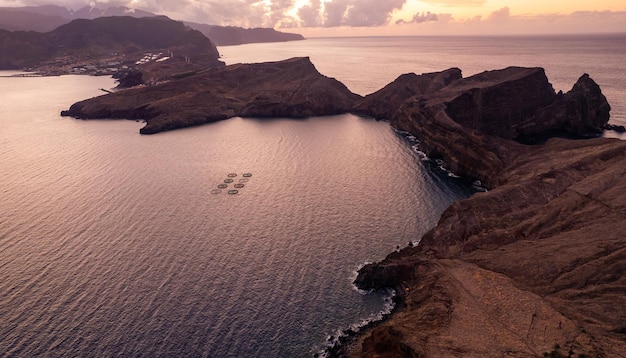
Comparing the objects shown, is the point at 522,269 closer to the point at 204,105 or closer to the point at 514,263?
the point at 514,263

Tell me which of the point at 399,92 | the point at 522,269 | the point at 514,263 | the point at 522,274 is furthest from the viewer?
the point at 399,92

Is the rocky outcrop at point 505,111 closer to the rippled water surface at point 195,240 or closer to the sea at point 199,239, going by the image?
the sea at point 199,239

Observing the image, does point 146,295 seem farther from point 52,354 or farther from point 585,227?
point 585,227

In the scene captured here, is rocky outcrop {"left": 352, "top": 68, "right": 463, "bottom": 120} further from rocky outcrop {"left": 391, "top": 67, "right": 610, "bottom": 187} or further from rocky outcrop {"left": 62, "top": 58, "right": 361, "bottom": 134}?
rocky outcrop {"left": 391, "top": 67, "right": 610, "bottom": 187}

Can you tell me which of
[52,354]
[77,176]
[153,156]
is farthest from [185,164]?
[52,354]

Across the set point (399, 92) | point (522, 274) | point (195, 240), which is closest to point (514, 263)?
point (522, 274)

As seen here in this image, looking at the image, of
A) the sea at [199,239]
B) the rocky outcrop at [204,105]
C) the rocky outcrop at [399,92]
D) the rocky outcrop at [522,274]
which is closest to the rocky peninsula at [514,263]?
the rocky outcrop at [522,274]

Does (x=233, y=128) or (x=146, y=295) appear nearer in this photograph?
(x=146, y=295)

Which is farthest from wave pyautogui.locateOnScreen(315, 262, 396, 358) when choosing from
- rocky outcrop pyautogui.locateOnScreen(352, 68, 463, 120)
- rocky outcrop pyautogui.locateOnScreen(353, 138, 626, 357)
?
rocky outcrop pyautogui.locateOnScreen(352, 68, 463, 120)
